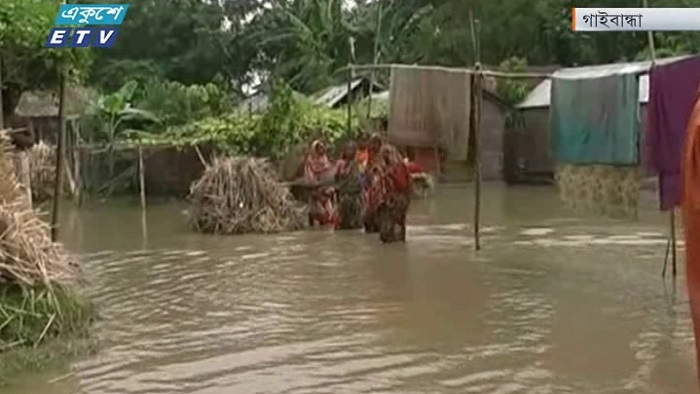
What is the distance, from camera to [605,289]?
9.89 meters

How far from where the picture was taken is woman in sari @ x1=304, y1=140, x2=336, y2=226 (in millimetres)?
15750

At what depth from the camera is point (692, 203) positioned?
2.34m

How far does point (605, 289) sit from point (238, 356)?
3.82 meters

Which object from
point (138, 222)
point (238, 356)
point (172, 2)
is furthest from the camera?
point (172, 2)

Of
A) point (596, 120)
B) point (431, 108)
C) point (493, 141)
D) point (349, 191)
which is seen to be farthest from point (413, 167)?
point (493, 141)

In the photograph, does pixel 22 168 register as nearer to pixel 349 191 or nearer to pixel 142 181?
pixel 349 191

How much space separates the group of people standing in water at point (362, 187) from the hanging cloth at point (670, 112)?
4852 mm

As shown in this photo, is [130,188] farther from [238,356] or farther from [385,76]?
[238,356]

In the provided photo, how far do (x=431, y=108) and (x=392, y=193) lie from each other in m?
1.26

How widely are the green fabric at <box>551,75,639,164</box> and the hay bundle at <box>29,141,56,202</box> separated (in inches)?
494

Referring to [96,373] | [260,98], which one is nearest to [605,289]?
[96,373]

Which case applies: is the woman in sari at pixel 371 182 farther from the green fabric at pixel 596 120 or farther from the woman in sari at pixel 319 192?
the green fabric at pixel 596 120

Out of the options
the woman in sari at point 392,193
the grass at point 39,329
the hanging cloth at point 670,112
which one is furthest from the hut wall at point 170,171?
the hanging cloth at point 670,112

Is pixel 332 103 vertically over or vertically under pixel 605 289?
over
